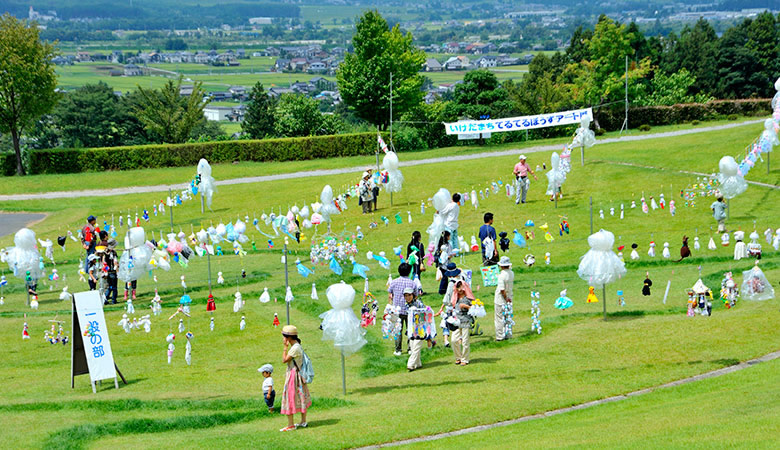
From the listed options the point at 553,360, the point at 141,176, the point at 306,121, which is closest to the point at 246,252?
the point at 553,360

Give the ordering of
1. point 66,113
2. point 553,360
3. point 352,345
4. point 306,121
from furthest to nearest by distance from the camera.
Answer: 1. point 66,113
2. point 306,121
3. point 553,360
4. point 352,345

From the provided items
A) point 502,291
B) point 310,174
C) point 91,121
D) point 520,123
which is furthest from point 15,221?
point 91,121

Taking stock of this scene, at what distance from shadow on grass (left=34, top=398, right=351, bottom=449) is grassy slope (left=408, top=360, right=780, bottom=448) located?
4017 millimetres

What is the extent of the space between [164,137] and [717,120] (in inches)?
1911

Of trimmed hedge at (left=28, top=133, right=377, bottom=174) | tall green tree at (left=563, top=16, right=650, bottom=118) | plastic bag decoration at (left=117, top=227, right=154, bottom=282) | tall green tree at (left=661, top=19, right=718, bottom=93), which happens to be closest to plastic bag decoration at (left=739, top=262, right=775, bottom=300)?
plastic bag decoration at (left=117, top=227, right=154, bottom=282)

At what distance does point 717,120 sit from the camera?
7275 centimetres

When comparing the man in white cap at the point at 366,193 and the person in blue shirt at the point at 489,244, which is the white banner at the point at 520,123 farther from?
the person in blue shirt at the point at 489,244

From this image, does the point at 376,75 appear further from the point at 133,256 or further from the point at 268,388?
the point at 268,388

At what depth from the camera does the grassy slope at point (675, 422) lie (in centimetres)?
1464

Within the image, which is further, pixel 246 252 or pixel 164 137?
pixel 164 137

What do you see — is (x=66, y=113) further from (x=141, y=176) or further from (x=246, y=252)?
(x=246, y=252)

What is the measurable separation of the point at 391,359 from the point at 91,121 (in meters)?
89.1

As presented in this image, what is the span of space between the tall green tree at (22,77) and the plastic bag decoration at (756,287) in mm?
57378

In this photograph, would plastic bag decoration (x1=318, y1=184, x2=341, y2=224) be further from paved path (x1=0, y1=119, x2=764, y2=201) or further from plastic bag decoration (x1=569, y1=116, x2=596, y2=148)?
paved path (x1=0, y1=119, x2=764, y2=201)
